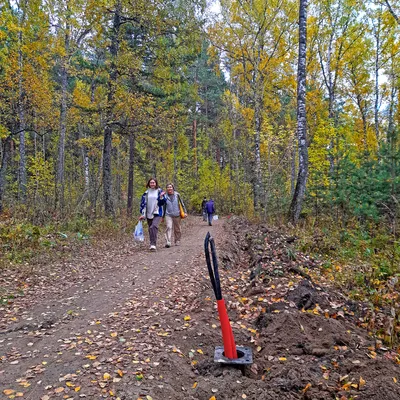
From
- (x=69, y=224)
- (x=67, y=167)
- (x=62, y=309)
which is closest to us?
(x=62, y=309)

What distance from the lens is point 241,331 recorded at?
4.63 metres

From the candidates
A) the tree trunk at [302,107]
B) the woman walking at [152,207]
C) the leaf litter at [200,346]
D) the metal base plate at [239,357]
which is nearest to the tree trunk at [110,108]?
the woman walking at [152,207]

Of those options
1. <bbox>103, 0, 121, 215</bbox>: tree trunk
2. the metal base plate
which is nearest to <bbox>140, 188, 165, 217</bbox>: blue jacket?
<bbox>103, 0, 121, 215</bbox>: tree trunk

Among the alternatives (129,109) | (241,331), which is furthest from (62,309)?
(129,109)

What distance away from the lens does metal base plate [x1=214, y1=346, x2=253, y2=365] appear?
3584 millimetres

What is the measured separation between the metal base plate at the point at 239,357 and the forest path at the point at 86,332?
76cm

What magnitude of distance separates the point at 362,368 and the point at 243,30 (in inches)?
764

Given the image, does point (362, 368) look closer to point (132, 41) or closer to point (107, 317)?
point (107, 317)

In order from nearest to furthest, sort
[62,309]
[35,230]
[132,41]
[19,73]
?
[62,309] < [35,230] < [19,73] < [132,41]

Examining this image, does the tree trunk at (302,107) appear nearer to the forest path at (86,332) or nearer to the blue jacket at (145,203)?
the blue jacket at (145,203)

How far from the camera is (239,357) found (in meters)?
3.77

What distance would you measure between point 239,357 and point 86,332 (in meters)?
2.11

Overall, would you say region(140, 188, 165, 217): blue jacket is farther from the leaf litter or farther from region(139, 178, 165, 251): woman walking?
the leaf litter

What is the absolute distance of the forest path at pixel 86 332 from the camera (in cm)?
330
